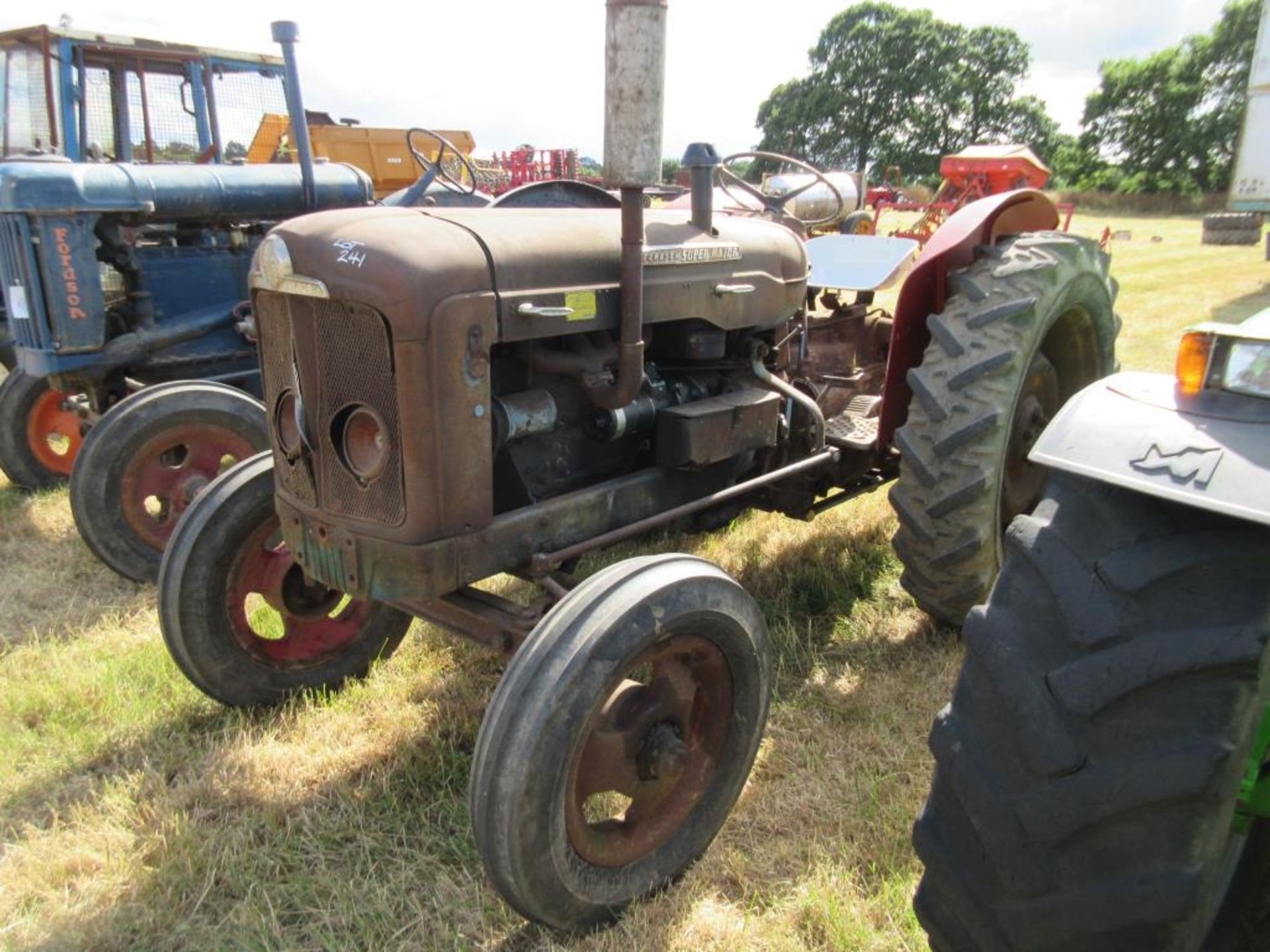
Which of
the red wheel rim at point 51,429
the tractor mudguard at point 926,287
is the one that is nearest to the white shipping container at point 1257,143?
the tractor mudguard at point 926,287

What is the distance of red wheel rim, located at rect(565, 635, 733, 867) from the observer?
6.53 feet

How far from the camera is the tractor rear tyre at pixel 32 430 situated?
4.81 meters

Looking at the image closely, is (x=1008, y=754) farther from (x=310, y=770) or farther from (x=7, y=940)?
(x=7, y=940)

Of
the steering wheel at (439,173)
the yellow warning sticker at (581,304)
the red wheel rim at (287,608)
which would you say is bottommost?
the red wheel rim at (287,608)

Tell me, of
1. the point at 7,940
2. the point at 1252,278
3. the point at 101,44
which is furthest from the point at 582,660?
the point at 1252,278

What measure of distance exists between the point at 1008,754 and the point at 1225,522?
46 cm

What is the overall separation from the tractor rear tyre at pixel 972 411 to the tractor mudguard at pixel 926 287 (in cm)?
6

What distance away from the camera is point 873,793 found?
2.37 meters

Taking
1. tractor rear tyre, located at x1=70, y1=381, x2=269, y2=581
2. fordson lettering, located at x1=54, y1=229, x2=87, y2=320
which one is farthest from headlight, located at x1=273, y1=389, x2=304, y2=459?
fordson lettering, located at x1=54, y1=229, x2=87, y2=320

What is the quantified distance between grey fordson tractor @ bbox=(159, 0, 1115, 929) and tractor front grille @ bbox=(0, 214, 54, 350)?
218 cm

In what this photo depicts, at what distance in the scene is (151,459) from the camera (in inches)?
145

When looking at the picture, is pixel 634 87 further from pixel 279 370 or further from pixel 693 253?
pixel 279 370

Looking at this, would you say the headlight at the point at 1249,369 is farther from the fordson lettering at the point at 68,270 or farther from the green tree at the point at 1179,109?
the green tree at the point at 1179,109

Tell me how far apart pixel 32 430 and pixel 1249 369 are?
Result: 17.5 feet
